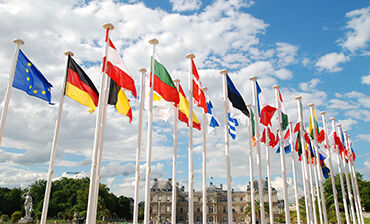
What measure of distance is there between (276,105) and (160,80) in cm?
1010

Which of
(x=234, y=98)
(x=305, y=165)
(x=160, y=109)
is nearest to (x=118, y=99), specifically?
(x=160, y=109)

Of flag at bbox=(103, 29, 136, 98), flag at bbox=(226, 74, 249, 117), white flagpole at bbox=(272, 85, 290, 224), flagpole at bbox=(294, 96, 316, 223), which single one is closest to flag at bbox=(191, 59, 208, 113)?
flag at bbox=(226, 74, 249, 117)

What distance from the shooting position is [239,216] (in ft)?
366

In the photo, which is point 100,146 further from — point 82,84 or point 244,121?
point 244,121

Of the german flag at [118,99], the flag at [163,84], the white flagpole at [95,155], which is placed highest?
the flag at [163,84]

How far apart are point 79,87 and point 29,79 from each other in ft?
7.92

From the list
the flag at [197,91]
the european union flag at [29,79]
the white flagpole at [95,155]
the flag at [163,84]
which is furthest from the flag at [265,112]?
the european union flag at [29,79]

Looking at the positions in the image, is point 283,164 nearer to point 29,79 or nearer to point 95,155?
point 95,155

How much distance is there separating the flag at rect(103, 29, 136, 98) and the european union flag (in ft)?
11.7

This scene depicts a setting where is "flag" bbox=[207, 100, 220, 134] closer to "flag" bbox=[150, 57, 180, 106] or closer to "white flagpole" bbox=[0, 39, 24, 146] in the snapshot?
"flag" bbox=[150, 57, 180, 106]

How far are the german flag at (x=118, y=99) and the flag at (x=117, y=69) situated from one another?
678 mm

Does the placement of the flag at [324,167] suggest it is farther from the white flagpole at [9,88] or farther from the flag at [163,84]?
the white flagpole at [9,88]

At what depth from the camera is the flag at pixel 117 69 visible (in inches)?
566

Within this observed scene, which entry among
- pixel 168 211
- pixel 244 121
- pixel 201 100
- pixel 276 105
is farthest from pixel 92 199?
pixel 168 211
